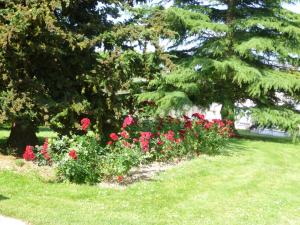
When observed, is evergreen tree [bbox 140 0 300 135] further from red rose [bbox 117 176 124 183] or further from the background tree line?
red rose [bbox 117 176 124 183]

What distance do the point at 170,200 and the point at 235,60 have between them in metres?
12.9

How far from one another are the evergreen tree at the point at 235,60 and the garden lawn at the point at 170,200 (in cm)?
892

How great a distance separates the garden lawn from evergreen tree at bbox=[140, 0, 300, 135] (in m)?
8.92

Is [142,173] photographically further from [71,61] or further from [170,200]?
[71,61]

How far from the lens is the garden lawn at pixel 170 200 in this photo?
23.0 feet

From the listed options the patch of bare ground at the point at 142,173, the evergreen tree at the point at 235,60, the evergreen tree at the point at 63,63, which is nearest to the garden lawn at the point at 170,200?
the patch of bare ground at the point at 142,173

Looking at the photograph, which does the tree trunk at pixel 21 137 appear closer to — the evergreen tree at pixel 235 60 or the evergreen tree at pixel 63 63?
the evergreen tree at pixel 63 63

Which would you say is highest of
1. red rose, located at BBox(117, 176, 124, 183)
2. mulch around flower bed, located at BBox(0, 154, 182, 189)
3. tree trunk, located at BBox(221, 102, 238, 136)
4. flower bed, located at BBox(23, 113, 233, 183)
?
tree trunk, located at BBox(221, 102, 238, 136)

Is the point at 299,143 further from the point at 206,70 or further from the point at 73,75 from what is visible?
the point at 73,75

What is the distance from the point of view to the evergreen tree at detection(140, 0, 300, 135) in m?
20.0

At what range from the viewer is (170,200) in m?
8.38

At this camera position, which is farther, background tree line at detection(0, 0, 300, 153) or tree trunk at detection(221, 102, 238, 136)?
tree trunk at detection(221, 102, 238, 136)

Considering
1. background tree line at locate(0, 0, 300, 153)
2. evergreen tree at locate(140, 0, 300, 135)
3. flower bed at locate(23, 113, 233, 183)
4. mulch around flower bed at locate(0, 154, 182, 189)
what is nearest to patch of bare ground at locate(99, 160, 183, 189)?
mulch around flower bed at locate(0, 154, 182, 189)

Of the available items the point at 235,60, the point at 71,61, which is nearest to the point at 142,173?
the point at 71,61
